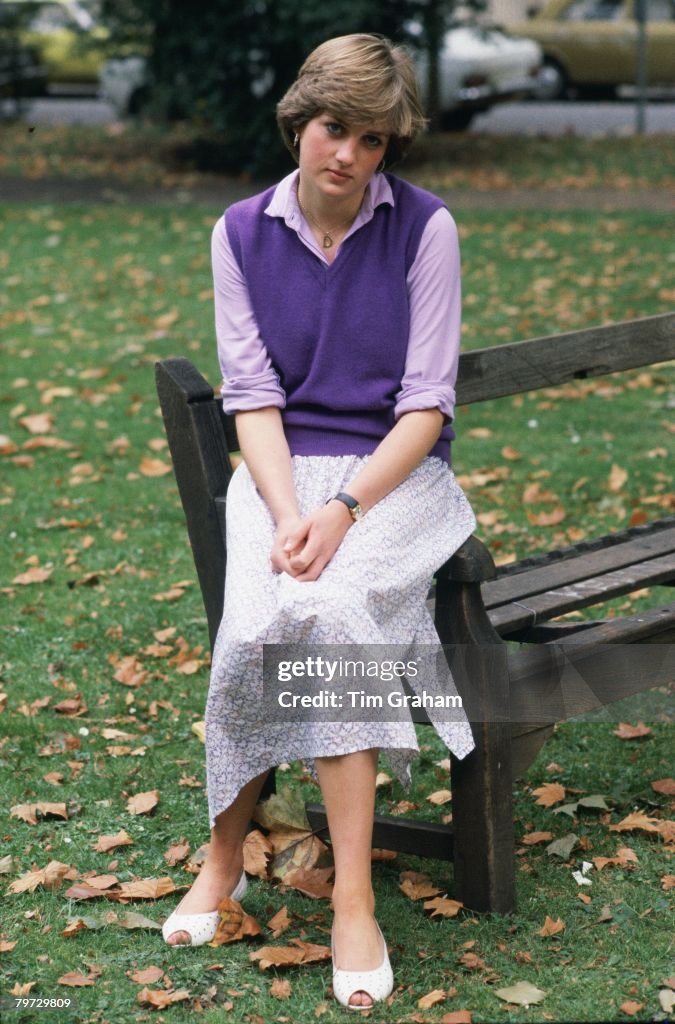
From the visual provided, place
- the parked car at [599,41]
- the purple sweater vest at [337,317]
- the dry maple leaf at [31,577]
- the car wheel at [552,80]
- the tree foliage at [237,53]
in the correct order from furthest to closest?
the car wheel at [552,80] → the parked car at [599,41] → the tree foliage at [237,53] → the dry maple leaf at [31,577] → the purple sweater vest at [337,317]

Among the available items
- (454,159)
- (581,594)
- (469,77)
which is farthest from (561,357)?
(469,77)

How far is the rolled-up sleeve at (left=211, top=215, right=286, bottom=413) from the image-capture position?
10.2 feet

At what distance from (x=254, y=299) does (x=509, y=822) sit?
48.4 inches

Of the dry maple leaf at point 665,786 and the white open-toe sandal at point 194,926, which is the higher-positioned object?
the white open-toe sandal at point 194,926

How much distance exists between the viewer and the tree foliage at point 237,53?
1345 cm

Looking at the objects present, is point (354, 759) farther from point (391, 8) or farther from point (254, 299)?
point (391, 8)

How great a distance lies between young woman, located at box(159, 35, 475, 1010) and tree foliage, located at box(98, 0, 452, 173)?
10478mm

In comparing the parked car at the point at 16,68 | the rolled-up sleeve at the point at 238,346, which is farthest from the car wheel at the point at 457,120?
the rolled-up sleeve at the point at 238,346

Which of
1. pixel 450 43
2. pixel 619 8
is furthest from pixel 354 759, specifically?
pixel 619 8

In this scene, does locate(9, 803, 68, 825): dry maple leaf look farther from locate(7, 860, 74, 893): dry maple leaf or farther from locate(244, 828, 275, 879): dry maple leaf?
locate(244, 828, 275, 879): dry maple leaf

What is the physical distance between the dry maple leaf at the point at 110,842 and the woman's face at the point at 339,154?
61.3 inches

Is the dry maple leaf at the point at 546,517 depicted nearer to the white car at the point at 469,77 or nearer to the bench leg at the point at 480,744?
the bench leg at the point at 480,744

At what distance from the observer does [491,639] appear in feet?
9.77

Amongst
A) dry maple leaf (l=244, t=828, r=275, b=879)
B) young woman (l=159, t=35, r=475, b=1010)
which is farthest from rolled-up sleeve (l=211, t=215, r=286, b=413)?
dry maple leaf (l=244, t=828, r=275, b=879)
